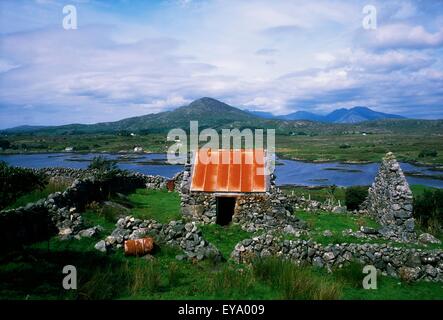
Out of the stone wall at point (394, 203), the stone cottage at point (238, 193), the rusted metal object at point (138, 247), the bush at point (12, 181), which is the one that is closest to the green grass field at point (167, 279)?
the rusted metal object at point (138, 247)

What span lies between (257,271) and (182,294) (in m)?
2.18

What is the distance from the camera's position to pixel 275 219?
1739 centimetres

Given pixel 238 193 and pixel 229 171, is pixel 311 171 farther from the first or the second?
pixel 238 193

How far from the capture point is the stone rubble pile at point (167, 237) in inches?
470

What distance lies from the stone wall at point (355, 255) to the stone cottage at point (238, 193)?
457 centimetres

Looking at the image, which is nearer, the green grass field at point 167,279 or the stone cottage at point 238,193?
the green grass field at point 167,279

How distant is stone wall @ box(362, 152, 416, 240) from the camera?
1588cm

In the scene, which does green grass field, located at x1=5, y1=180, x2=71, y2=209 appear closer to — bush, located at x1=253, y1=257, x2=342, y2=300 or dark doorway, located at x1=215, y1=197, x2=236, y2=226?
dark doorway, located at x1=215, y1=197, x2=236, y2=226

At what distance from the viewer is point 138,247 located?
11.9 m

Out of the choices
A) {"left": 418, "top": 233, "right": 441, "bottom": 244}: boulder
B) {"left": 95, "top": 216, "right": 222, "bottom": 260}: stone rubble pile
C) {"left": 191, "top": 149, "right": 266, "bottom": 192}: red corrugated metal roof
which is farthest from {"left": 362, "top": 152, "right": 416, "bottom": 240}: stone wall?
{"left": 95, "top": 216, "right": 222, "bottom": 260}: stone rubble pile

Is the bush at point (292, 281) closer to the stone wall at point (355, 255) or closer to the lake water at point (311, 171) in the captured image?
the stone wall at point (355, 255)

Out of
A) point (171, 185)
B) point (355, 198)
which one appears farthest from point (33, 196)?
point (355, 198)
